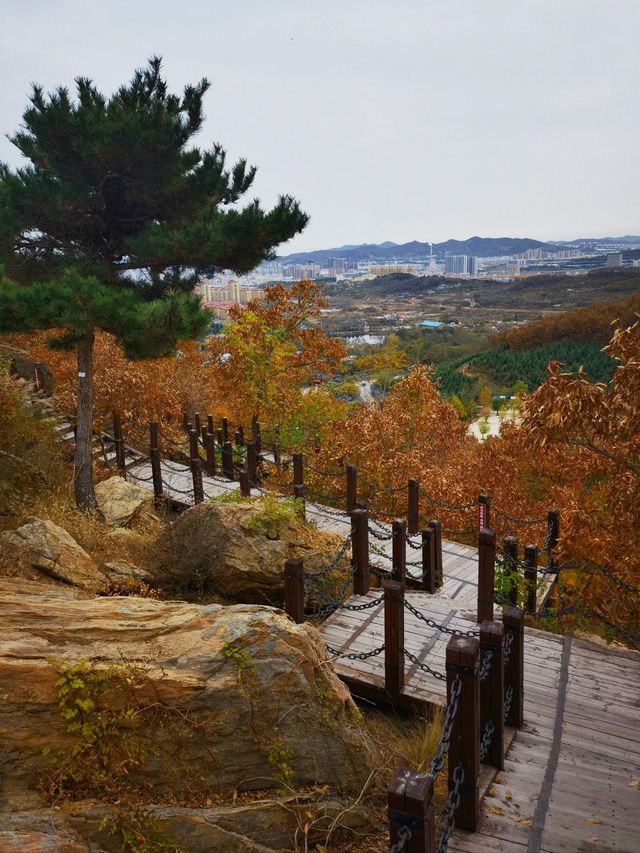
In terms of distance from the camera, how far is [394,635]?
513 cm

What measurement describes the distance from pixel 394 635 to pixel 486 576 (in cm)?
180

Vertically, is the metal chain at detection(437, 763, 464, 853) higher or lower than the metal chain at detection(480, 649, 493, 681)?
lower

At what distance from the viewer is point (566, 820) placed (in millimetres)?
3467

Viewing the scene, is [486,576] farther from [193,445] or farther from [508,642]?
[193,445]

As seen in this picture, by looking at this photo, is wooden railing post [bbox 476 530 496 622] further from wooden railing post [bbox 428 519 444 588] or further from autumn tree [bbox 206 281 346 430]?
autumn tree [bbox 206 281 346 430]

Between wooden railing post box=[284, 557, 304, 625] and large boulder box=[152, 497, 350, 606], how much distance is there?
1651 mm

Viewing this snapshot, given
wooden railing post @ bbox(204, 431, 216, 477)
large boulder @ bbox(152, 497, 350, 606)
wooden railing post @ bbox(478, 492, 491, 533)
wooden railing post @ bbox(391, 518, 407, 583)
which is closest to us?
wooden railing post @ bbox(391, 518, 407, 583)

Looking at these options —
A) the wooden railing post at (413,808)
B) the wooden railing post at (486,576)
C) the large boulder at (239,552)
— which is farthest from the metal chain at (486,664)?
the large boulder at (239,552)

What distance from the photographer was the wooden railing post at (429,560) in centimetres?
782

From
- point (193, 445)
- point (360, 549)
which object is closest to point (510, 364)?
point (193, 445)

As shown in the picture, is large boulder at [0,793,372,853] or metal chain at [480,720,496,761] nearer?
large boulder at [0,793,372,853]

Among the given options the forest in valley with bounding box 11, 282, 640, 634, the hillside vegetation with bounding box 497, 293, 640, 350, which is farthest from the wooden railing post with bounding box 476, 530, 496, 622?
the hillside vegetation with bounding box 497, 293, 640, 350

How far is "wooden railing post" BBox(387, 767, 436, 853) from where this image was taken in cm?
237

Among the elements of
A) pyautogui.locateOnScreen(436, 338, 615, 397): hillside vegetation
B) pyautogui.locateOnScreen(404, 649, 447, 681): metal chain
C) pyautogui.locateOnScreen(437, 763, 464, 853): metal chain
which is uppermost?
pyautogui.locateOnScreen(437, 763, 464, 853): metal chain
